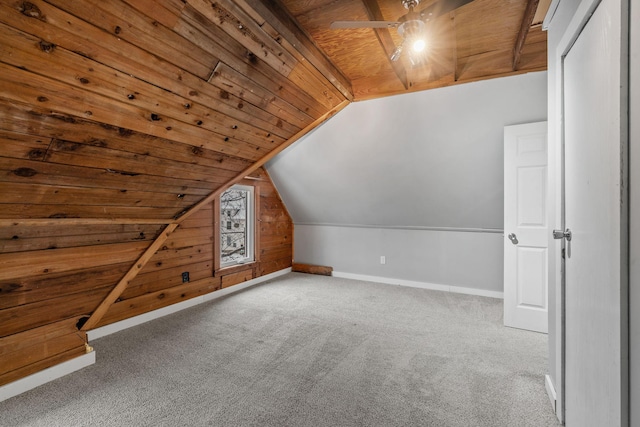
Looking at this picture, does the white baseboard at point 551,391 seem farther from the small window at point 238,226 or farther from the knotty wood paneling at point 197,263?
the small window at point 238,226

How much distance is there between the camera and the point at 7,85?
1181 millimetres

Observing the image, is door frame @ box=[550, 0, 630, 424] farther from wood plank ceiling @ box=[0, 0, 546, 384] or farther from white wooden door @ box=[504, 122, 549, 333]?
white wooden door @ box=[504, 122, 549, 333]

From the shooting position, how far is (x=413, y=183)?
3.62 meters

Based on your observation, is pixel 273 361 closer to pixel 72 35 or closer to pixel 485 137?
pixel 72 35

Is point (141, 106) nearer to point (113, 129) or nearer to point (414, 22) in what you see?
point (113, 129)

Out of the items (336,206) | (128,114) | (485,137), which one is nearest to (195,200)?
(128,114)

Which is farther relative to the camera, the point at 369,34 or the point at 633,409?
the point at 369,34

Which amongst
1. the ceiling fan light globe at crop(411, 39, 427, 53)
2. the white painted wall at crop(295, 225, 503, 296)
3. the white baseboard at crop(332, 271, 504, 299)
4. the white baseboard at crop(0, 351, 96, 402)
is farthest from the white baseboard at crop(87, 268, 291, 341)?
the ceiling fan light globe at crop(411, 39, 427, 53)

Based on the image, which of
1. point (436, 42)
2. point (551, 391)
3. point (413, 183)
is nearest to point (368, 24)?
point (436, 42)

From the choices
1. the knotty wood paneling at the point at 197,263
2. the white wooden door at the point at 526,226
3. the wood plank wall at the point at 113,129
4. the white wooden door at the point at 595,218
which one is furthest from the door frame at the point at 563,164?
the knotty wood paneling at the point at 197,263

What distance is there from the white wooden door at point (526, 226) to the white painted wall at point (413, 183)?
0.73 ft

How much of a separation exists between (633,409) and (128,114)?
2201mm

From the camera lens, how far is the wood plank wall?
1243 mm

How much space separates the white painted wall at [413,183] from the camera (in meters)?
2.80
